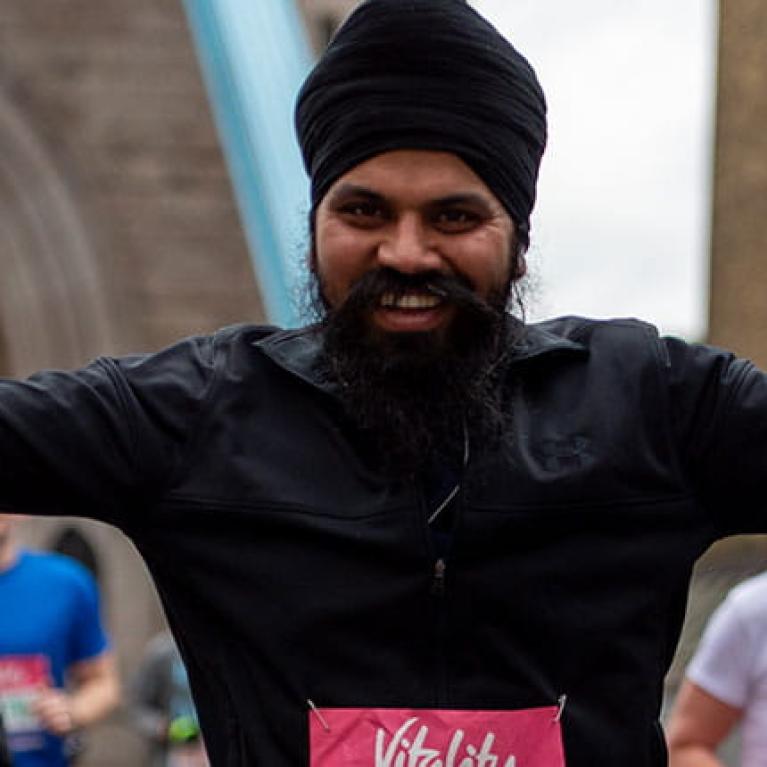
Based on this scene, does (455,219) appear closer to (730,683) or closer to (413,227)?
(413,227)

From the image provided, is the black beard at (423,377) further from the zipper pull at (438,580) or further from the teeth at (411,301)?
the zipper pull at (438,580)

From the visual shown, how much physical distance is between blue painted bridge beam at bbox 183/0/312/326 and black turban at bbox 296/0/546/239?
2.00 m

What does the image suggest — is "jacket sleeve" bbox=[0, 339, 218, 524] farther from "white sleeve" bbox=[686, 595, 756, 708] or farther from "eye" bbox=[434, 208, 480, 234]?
"white sleeve" bbox=[686, 595, 756, 708]

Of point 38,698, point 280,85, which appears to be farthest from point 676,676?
point 280,85

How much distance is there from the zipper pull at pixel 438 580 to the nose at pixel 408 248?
33 centimetres

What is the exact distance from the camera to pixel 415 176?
3.08m

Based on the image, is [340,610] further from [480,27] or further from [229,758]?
[480,27]

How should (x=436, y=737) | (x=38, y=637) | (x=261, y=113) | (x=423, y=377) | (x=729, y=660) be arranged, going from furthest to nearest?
1. (x=38, y=637)
2. (x=261, y=113)
3. (x=729, y=660)
4. (x=423, y=377)
5. (x=436, y=737)

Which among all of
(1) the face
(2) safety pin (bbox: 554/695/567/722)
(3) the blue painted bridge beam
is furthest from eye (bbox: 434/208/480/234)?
(3) the blue painted bridge beam

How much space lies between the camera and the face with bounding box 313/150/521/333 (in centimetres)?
306

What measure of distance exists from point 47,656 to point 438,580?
172 inches

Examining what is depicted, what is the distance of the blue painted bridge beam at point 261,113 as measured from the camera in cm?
526

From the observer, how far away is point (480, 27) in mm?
3141

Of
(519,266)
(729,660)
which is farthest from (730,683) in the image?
(519,266)
